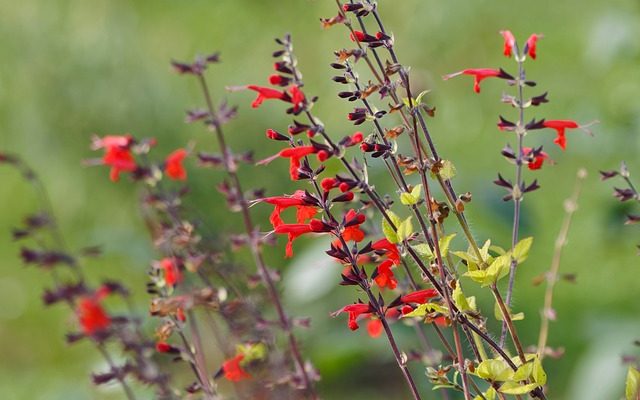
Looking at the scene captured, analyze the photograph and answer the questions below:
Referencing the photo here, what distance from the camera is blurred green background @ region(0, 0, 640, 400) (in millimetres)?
3496

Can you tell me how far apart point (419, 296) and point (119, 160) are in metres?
0.57

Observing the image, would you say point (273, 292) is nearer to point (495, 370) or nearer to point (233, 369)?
point (233, 369)

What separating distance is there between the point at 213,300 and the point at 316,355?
1627 mm

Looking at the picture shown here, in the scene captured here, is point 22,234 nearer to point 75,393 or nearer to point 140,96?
point 75,393

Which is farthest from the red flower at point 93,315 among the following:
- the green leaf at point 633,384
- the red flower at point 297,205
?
the green leaf at point 633,384

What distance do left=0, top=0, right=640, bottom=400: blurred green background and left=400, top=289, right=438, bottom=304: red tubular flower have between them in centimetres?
182

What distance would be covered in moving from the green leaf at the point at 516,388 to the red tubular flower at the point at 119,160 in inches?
25.4

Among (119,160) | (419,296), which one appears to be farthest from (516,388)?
(119,160)

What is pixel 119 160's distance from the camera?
54.3 inches

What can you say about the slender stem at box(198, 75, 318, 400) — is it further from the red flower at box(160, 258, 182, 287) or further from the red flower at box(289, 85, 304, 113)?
the red flower at box(289, 85, 304, 113)

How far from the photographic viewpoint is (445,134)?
4.52 meters

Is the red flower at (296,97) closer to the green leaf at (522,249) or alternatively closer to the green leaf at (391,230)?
the green leaf at (391,230)

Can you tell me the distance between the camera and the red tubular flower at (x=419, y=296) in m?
0.98

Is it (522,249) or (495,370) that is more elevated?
(522,249)
